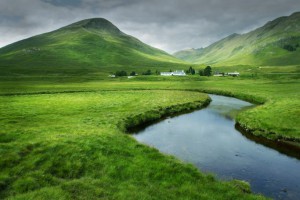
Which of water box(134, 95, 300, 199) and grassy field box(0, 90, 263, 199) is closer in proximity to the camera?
grassy field box(0, 90, 263, 199)

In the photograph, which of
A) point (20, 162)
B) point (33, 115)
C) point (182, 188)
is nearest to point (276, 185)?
point (182, 188)

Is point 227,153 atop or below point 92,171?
below

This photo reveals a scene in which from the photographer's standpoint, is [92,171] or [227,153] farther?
[227,153]

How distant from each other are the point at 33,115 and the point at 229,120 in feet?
121

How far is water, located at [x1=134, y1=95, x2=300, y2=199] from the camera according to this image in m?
24.8

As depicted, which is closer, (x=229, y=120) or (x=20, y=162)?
(x=20, y=162)

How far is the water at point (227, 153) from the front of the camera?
81.3ft

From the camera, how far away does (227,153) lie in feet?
107

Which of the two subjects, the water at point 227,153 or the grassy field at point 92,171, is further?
the water at point 227,153

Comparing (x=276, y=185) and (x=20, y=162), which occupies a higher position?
(x=20, y=162)

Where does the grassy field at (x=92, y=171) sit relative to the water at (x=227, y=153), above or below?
above

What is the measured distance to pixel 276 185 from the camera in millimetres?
24094

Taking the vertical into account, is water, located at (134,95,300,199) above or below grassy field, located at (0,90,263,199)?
below

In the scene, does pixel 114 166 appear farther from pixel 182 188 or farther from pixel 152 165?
pixel 182 188
